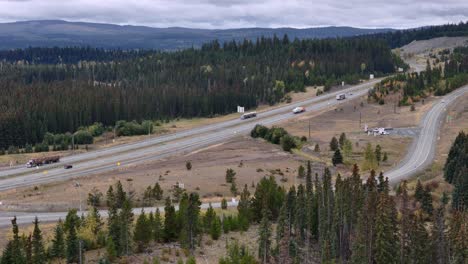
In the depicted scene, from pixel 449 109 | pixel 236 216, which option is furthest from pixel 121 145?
pixel 449 109

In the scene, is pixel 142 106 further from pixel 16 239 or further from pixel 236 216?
pixel 16 239

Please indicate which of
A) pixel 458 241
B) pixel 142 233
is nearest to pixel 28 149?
pixel 142 233

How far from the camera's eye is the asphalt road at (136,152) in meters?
92.0

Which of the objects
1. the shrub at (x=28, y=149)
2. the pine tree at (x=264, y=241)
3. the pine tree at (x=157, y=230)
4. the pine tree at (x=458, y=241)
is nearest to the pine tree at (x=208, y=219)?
the pine tree at (x=157, y=230)

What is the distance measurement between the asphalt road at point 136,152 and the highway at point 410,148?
0.22 meters

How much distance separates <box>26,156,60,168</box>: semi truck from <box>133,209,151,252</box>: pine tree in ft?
152

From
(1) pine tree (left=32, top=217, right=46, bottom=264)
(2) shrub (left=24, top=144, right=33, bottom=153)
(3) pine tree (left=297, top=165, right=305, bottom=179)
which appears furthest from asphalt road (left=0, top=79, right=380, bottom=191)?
(1) pine tree (left=32, top=217, right=46, bottom=264)

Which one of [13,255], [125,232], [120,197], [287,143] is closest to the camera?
[13,255]

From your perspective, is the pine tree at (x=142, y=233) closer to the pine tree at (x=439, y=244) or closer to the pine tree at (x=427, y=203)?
the pine tree at (x=439, y=244)

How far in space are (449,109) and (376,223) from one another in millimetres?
120148

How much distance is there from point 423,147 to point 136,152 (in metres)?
57.9

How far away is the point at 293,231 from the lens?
6931 cm

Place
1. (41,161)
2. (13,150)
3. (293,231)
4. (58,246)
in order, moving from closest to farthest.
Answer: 1. (58,246)
2. (293,231)
3. (41,161)
4. (13,150)

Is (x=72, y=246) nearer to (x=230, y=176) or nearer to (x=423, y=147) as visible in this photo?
(x=230, y=176)
